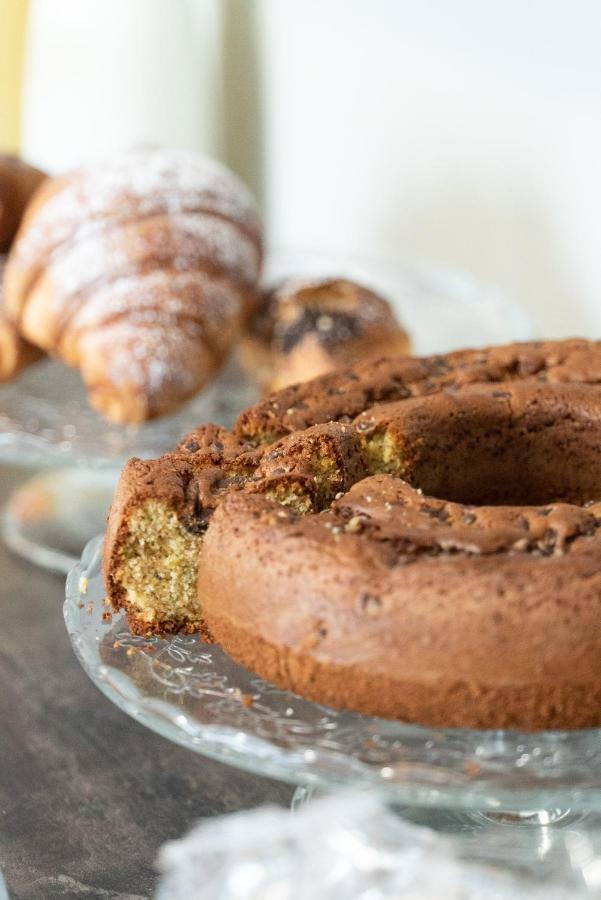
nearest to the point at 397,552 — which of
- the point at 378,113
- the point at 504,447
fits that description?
the point at 504,447

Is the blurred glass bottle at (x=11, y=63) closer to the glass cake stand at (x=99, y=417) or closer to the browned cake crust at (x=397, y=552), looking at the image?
the glass cake stand at (x=99, y=417)

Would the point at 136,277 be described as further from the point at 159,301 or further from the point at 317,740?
the point at 317,740

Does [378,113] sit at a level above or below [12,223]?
above

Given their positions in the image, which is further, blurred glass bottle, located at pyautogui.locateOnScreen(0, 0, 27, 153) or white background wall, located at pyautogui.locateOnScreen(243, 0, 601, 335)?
blurred glass bottle, located at pyautogui.locateOnScreen(0, 0, 27, 153)

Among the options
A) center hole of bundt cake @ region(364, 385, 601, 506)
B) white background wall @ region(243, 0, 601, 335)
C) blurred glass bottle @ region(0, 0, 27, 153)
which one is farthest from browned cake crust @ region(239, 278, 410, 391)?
blurred glass bottle @ region(0, 0, 27, 153)

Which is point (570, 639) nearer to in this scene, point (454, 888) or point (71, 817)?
point (454, 888)

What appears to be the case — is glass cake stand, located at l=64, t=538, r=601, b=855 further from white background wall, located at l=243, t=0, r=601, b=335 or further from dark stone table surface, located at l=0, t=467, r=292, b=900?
white background wall, located at l=243, t=0, r=601, b=335
